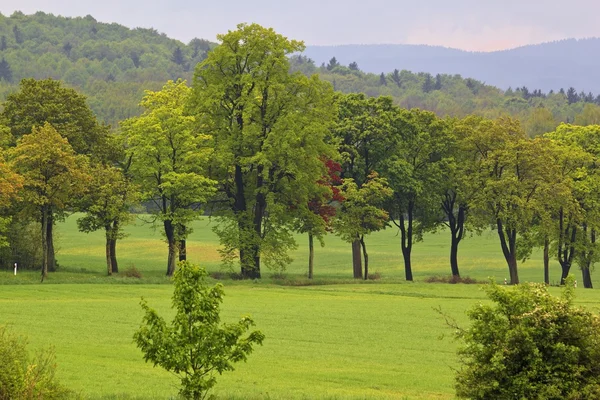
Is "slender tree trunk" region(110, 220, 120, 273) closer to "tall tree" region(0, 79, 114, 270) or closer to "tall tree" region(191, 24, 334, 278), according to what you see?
"tall tree" region(0, 79, 114, 270)

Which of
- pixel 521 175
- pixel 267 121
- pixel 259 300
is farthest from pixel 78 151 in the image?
pixel 521 175

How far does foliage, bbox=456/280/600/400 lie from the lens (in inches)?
696

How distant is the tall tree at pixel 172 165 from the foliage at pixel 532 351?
44336mm

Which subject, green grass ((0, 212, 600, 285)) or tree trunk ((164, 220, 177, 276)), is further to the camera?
green grass ((0, 212, 600, 285))

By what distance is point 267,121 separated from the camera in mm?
64750

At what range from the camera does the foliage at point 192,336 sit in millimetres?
17500

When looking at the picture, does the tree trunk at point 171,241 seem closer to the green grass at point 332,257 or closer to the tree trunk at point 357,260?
the green grass at point 332,257

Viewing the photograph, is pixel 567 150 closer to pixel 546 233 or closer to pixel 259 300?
pixel 546 233

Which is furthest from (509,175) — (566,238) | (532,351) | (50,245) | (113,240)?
(532,351)

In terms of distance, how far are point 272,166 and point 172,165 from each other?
7762 mm

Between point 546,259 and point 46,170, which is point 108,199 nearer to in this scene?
point 46,170

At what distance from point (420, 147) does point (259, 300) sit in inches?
1108

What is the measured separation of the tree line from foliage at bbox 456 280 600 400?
42386 mm

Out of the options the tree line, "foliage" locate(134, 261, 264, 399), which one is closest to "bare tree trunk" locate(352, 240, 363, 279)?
the tree line
